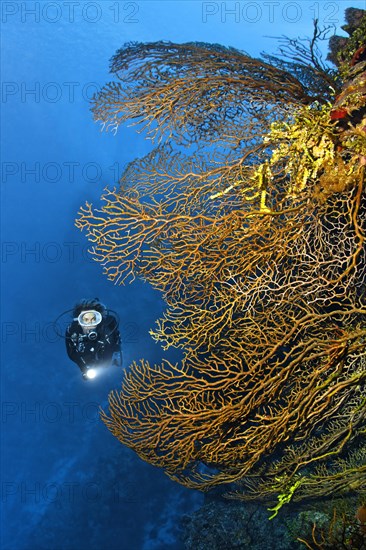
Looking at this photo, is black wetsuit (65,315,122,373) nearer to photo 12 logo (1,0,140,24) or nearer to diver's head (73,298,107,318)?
diver's head (73,298,107,318)

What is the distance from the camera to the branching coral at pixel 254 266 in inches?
148

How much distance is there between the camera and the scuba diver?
6379mm

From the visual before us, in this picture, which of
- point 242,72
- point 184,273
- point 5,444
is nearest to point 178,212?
point 184,273

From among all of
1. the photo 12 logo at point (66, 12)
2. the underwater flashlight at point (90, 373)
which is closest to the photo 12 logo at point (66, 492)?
the underwater flashlight at point (90, 373)

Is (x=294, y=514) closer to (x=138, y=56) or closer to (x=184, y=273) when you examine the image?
(x=184, y=273)

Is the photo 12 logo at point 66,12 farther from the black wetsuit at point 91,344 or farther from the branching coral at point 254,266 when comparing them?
the black wetsuit at point 91,344

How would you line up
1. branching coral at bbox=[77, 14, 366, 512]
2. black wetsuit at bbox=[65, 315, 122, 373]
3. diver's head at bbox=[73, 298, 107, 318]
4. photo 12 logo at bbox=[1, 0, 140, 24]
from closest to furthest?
branching coral at bbox=[77, 14, 366, 512] < black wetsuit at bbox=[65, 315, 122, 373] < diver's head at bbox=[73, 298, 107, 318] < photo 12 logo at bbox=[1, 0, 140, 24]

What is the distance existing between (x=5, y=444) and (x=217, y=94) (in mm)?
16209

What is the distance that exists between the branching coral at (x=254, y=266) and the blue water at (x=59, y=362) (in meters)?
1.30

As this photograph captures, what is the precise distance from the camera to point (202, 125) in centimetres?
578

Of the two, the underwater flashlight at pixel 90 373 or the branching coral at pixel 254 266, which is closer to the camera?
the branching coral at pixel 254 266

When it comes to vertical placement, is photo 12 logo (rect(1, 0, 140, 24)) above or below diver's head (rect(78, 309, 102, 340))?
above

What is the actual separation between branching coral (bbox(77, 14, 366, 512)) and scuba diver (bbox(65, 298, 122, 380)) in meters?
1.84

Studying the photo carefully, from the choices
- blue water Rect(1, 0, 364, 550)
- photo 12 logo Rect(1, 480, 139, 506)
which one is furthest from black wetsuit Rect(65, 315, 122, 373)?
photo 12 logo Rect(1, 480, 139, 506)
